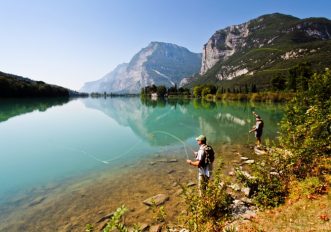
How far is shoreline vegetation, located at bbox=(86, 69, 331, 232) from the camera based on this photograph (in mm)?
8156

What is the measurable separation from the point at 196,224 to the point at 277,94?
4314 inches

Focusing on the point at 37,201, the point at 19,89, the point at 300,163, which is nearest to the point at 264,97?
the point at 300,163

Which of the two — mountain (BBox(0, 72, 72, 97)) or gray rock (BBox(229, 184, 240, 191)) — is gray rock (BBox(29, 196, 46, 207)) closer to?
gray rock (BBox(229, 184, 240, 191))

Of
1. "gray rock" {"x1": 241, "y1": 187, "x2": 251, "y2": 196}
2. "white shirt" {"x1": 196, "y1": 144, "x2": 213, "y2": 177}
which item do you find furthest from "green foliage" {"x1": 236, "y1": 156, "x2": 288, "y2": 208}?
"white shirt" {"x1": 196, "y1": 144, "x2": 213, "y2": 177}

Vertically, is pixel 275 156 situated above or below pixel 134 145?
above

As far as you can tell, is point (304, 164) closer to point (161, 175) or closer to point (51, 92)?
point (161, 175)

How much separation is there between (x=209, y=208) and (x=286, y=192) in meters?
3.95

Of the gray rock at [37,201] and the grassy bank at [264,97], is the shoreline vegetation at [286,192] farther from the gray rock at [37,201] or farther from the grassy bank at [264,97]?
the grassy bank at [264,97]

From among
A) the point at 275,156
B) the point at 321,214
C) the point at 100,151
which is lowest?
the point at 100,151

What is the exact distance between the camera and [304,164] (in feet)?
39.5

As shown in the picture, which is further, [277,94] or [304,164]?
[277,94]

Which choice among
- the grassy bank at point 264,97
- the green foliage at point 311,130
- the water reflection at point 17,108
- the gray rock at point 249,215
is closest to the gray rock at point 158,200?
the gray rock at point 249,215

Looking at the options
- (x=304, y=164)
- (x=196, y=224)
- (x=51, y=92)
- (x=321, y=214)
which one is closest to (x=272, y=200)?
(x=321, y=214)

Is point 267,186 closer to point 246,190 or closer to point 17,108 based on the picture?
point 246,190
